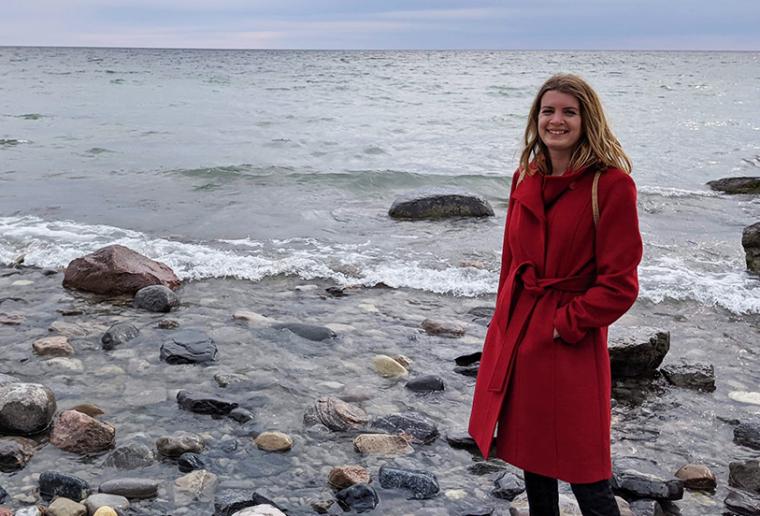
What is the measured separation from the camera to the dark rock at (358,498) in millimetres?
4078

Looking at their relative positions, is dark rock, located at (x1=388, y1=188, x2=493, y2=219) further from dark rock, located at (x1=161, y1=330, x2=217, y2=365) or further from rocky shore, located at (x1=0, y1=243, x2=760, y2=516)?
dark rock, located at (x1=161, y1=330, x2=217, y2=365)

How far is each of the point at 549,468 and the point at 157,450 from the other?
2.51 metres

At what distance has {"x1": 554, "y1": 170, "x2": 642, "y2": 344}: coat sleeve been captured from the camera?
9.54ft

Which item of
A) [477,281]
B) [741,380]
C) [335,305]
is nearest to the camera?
[741,380]

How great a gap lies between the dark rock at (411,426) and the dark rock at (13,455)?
210cm

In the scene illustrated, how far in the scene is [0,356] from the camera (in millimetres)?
6094

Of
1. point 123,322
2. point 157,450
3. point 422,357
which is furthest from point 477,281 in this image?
point 157,450

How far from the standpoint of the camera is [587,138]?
307 centimetres

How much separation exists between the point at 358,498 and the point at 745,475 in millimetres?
2267

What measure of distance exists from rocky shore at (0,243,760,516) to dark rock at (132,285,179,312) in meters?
0.02

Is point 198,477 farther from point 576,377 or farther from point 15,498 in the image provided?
point 576,377

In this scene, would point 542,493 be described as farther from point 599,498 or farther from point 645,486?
point 645,486

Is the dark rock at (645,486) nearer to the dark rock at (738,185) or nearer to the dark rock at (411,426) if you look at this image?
the dark rock at (411,426)

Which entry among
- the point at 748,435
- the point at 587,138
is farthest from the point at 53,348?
the point at 748,435
